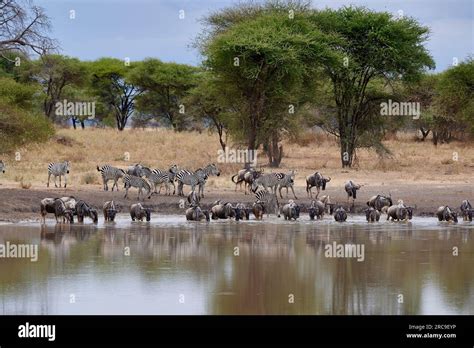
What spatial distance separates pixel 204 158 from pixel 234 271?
27.7 meters

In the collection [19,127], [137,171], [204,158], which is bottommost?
[137,171]

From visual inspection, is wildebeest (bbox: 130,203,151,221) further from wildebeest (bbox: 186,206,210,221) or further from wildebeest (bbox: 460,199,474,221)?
wildebeest (bbox: 460,199,474,221)

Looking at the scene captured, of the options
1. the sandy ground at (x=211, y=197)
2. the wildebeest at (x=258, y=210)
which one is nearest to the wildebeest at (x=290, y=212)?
the wildebeest at (x=258, y=210)

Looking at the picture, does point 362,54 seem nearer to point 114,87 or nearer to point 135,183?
point 135,183

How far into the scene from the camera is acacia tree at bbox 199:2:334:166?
118ft

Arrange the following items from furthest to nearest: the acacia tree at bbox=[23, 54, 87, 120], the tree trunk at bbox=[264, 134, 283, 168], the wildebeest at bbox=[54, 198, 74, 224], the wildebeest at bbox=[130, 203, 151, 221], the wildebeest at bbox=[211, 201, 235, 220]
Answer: the acacia tree at bbox=[23, 54, 87, 120], the tree trunk at bbox=[264, 134, 283, 168], the wildebeest at bbox=[211, 201, 235, 220], the wildebeest at bbox=[130, 203, 151, 221], the wildebeest at bbox=[54, 198, 74, 224]

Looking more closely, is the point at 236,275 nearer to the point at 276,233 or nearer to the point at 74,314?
the point at 74,314

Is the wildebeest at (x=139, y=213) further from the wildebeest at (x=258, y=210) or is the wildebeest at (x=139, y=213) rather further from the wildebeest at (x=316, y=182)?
the wildebeest at (x=316, y=182)

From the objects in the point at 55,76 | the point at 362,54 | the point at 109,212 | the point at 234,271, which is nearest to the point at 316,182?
the point at 109,212

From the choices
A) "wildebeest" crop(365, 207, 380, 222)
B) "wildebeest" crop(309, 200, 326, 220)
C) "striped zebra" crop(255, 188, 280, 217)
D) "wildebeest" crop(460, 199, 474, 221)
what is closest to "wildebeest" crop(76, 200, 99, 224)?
"striped zebra" crop(255, 188, 280, 217)

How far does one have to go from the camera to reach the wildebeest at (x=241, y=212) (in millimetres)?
23547

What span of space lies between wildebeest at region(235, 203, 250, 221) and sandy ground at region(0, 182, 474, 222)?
1.99 m

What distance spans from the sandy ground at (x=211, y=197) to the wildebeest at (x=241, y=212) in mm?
1991

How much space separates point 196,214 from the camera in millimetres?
23250
